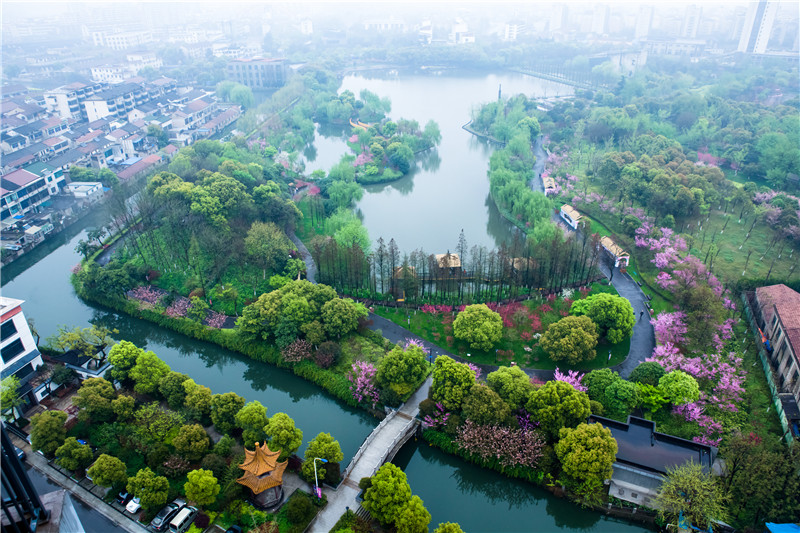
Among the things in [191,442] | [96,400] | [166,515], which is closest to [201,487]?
A: [166,515]

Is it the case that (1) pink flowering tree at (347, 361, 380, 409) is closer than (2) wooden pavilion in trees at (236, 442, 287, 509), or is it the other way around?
(2) wooden pavilion in trees at (236, 442, 287, 509)

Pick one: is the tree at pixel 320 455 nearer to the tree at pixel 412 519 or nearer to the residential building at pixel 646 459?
the tree at pixel 412 519

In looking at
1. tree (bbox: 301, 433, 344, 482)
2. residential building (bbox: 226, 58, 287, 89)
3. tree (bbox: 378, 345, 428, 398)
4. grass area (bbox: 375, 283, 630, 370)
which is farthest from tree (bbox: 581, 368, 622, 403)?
residential building (bbox: 226, 58, 287, 89)

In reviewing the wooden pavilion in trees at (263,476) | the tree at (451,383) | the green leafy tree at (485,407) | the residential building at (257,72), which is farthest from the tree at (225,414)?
the residential building at (257,72)

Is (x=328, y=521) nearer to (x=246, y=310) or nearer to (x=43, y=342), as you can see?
(x=246, y=310)

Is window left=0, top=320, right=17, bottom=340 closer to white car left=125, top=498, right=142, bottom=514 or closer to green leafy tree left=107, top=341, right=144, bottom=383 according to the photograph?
green leafy tree left=107, top=341, right=144, bottom=383

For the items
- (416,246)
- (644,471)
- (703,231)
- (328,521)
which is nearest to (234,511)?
(328,521)
